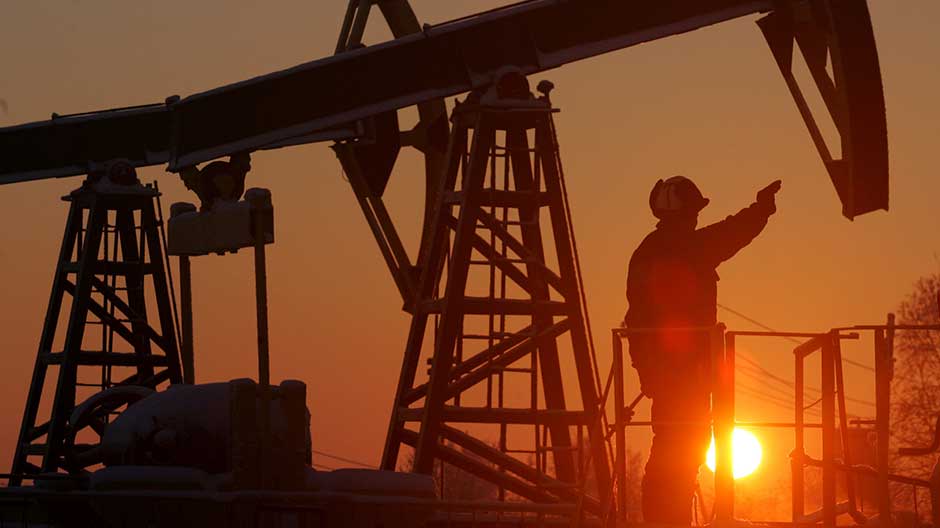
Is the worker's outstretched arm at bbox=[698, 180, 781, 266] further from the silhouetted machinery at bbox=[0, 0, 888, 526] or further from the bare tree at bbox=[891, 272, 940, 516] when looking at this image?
the bare tree at bbox=[891, 272, 940, 516]

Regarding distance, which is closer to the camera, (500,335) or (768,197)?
(768,197)

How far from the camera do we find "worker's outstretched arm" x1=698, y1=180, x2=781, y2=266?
1348 cm

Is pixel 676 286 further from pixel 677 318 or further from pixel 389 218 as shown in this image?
pixel 389 218

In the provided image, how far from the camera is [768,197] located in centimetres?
1348

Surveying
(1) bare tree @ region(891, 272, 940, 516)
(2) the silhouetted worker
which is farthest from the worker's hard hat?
(1) bare tree @ region(891, 272, 940, 516)

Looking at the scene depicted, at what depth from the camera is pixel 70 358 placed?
84.7ft

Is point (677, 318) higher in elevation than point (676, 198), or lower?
lower

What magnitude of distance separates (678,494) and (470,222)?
7.92 metres

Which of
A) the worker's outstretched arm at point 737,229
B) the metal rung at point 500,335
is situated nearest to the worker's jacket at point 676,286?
Answer: the worker's outstretched arm at point 737,229

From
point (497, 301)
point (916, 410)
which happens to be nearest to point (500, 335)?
point (497, 301)

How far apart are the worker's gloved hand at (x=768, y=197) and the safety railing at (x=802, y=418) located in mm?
1449

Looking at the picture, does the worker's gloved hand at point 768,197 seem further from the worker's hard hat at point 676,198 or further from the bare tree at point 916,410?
the bare tree at point 916,410

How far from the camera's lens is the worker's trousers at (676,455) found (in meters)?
12.8

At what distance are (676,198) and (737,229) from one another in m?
0.57
